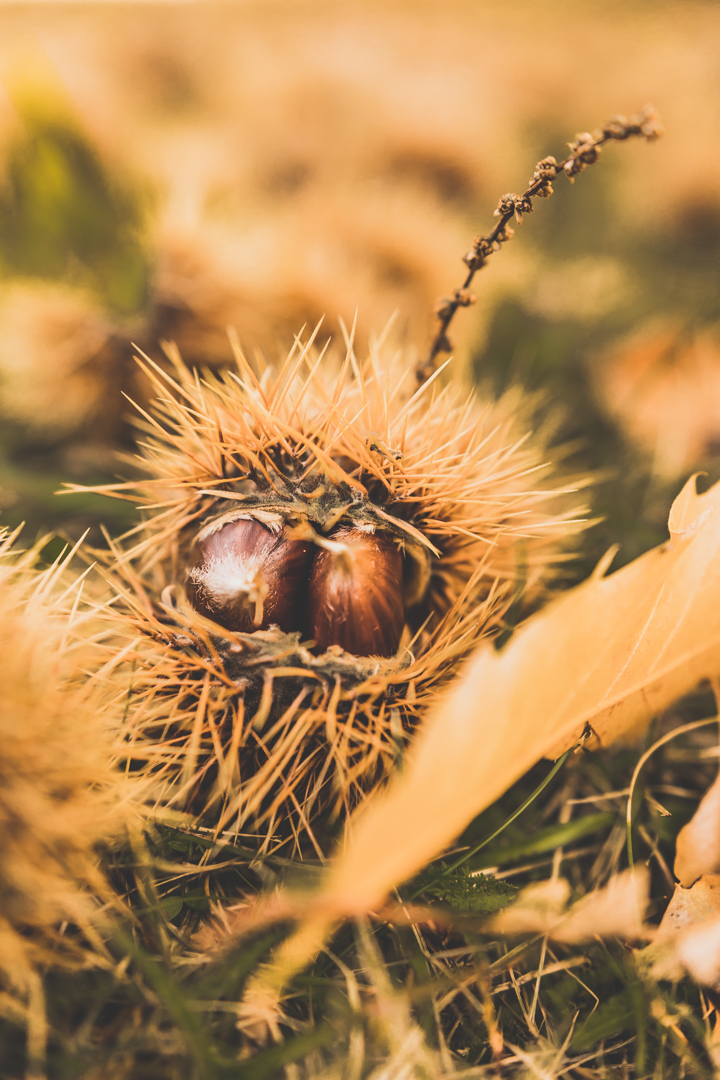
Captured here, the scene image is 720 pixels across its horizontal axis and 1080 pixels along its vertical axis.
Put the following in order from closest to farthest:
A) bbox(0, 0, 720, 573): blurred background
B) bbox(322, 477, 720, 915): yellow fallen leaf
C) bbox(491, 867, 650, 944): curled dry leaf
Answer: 1. bbox(322, 477, 720, 915): yellow fallen leaf
2. bbox(491, 867, 650, 944): curled dry leaf
3. bbox(0, 0, 720, 573): blurred background

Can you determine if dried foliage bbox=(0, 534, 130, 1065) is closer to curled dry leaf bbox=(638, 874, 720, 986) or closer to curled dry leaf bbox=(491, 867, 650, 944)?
curled dry leaf bbox=(491, 867, 650, 944)

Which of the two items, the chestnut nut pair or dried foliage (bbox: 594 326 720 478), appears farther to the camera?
dried foliage (bbox: 594 326 720 478)

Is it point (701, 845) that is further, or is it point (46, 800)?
point (701, 845)

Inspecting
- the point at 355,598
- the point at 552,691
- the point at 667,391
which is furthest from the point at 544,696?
the point at 667,391

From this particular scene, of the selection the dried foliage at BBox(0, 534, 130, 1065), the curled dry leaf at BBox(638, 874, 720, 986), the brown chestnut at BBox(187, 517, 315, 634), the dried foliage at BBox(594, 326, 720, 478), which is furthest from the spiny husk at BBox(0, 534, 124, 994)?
the dried foliage at BBox(594, 326, 720, 478)

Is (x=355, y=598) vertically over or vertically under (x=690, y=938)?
over

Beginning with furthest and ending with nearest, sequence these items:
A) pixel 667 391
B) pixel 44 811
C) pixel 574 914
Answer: pixel 667 391, pixel 574 914, pixel 44 811

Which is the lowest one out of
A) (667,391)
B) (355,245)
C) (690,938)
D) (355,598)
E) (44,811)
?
(690,938)

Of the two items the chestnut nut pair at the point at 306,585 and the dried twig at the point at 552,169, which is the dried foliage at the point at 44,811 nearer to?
the chestnut nut pair at the point at 306,585

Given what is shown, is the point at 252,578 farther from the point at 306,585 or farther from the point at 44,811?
the point at 44,811
